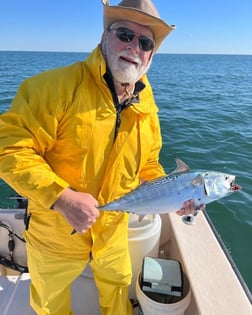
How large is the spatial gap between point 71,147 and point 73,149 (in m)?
0.02

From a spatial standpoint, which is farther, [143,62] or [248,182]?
[248,182]

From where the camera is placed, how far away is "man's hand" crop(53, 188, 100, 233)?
5.09 ft

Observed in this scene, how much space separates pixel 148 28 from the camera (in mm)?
1858

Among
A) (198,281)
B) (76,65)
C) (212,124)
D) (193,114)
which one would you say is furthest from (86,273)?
(193,114)

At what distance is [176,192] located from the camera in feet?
5.78

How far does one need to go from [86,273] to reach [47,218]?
3.97 feet

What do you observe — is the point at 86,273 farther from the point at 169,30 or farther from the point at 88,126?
the point at 169,30

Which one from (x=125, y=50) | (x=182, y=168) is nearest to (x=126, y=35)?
(x=125, y=50)

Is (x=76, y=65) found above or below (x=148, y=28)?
below

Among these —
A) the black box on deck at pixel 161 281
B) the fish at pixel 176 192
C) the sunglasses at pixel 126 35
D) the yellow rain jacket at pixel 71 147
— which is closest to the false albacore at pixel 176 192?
the fish at pixel 176 192

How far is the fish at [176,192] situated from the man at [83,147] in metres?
0.09

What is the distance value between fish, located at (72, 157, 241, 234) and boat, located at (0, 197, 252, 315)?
623 mm

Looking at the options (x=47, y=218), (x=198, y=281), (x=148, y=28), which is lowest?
(x=198, y=281)

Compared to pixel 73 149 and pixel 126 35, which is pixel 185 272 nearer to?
pixel 73 149
